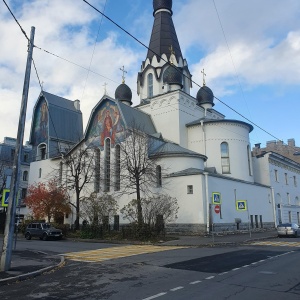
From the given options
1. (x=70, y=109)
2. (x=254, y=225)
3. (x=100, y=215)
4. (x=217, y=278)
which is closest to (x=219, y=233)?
(x=254, y=225)

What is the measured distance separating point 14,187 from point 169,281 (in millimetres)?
6392

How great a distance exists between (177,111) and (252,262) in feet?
95.3

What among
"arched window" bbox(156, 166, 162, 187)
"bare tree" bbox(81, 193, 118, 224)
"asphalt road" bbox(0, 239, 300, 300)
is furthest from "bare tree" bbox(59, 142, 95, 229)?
"asphalt road" bbox(0, 239, 300, 300)

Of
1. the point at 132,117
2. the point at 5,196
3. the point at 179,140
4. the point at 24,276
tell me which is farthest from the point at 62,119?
the point at 24,276

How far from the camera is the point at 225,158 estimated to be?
1539 inches

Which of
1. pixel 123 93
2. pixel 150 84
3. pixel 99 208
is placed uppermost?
pixel 150 84

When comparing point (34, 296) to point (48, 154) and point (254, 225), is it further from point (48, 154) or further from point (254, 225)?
point (48, 154)

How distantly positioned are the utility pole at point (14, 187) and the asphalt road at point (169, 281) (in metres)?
1.45

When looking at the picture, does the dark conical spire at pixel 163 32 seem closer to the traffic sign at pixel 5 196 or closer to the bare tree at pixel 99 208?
the bare tree at pixel 99 208

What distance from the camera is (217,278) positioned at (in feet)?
31.1

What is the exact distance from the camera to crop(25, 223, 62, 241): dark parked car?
29.5 meters

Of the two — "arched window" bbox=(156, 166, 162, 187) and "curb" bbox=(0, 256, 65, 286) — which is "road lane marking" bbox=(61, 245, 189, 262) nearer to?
"curb" bbox=(0, 256, 65, 286)

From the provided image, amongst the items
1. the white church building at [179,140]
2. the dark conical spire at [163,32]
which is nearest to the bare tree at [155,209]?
the white church building at [179,140]

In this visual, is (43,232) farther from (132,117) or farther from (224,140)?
(224,140)
